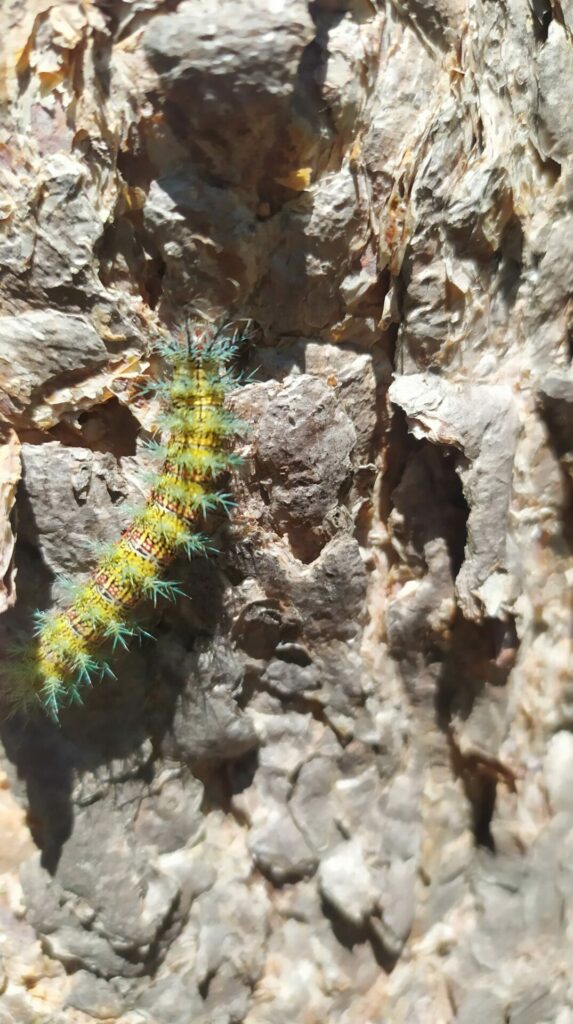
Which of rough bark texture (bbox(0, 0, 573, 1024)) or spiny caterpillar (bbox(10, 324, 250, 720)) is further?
spiny caterpillar (bbox(10, 324, 250, 720))

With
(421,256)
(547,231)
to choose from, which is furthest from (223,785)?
(547,231)

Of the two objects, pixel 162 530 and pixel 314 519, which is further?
pixel 314 519

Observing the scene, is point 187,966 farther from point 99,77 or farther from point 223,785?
point 99,77

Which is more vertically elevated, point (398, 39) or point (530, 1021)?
point (398, 39)
